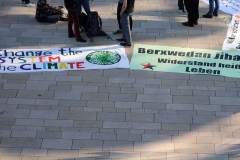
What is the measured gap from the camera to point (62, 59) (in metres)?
8.81

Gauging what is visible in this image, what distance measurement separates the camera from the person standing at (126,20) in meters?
8.81

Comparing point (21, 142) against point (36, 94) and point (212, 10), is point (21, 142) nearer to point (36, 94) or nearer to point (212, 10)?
point (36, 94)

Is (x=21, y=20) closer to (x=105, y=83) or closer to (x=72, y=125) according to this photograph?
(x=105, y=83)

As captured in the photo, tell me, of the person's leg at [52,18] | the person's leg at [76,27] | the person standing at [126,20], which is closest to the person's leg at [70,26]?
the person's leg at [76,27]

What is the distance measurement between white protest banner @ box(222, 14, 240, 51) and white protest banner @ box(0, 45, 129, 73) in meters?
2.46

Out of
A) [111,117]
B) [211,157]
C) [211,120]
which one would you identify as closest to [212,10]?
[211,120]

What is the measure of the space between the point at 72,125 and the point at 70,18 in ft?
10.1

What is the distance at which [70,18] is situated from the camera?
9266mm

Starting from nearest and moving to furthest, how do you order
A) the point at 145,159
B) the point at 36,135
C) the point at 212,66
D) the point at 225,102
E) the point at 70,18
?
the point at 145,159, the point at 36,135, the point at 225,102, the point at 212,66, the point at 70,18

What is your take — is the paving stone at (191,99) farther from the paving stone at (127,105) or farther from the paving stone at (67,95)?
the paving stone at (67,95)

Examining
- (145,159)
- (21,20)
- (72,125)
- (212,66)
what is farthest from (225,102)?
(21,20)

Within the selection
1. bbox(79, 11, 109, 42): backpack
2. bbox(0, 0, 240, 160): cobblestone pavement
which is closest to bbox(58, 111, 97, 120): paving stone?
bbox(0, 0, 240, 160): cobblestone pavement

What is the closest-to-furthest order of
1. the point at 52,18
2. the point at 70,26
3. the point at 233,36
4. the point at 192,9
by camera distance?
1. the point at 70,26
2. the point at 233,36
3. the point at 192,9
4. the point at 52,18

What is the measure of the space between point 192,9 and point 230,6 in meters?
1.82
